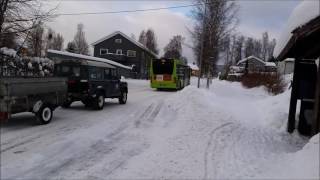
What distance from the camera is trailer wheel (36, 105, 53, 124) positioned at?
12023 millimetres

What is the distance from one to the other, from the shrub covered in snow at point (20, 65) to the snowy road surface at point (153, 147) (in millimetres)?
15884

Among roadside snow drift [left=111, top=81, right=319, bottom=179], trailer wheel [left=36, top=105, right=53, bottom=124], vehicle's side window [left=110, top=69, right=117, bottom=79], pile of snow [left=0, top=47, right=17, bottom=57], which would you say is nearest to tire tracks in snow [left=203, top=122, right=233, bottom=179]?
roadside snow drift [left=111, top=81, right=319, bottom=179]

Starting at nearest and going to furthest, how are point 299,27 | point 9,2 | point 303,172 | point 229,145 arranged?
point 303,172
point 299,27
point 229,145
point 9,2

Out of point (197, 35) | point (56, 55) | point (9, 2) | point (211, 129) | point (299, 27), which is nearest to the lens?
point (299, 27)

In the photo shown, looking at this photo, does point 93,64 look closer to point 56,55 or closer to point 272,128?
point 272,128

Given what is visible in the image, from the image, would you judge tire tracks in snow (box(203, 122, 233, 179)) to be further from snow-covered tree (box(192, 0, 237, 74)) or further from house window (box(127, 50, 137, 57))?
house window (box(127, 50, 137, 57))

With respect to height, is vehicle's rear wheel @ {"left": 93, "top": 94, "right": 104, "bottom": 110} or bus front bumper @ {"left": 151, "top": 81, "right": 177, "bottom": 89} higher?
vehicle's rear wheel @ {"left": 93, "top": 94, "right": 104, "bottom": 110}

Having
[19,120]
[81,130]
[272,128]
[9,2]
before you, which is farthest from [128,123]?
[9,2]

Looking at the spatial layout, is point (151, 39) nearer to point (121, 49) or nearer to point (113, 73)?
point (121, 49)

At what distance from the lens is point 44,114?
12195 millimetres

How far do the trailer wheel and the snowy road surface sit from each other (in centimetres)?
32

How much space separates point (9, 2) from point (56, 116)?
14.7 meters

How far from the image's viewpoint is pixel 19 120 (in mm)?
12641

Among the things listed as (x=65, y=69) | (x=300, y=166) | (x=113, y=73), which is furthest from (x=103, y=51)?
(x=300, y=166)
